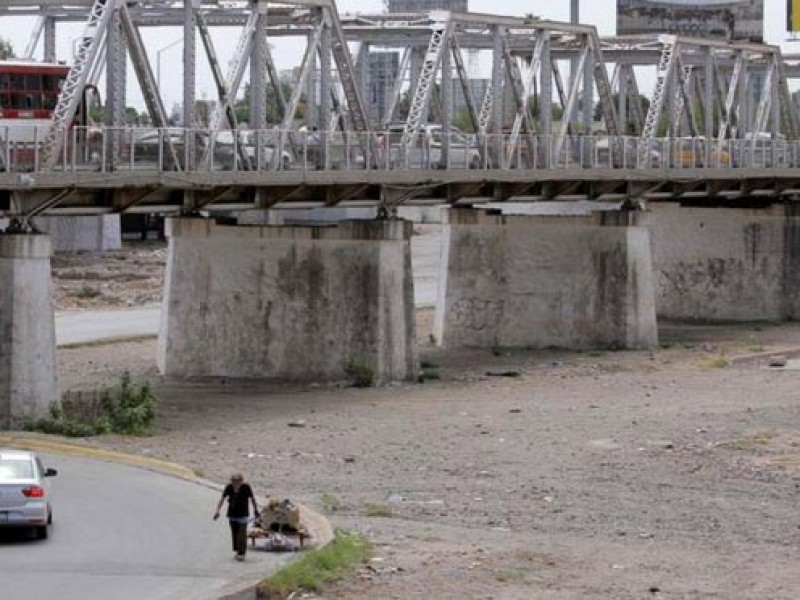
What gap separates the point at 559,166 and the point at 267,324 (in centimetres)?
1361

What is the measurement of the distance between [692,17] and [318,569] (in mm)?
82741

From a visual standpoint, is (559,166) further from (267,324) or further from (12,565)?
(12,565)

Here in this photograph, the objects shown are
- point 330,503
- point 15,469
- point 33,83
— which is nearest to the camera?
point 15,469

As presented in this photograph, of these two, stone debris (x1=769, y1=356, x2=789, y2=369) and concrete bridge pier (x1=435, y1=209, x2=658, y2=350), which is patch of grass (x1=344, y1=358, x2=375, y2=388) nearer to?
concrete bridge pier (x1=435, y1=209, x2=658, y2=350)

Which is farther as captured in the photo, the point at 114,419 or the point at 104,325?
the point at 104,325

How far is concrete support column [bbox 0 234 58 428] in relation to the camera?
39.3m

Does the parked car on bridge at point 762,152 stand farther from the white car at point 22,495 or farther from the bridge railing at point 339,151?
the white car at point 22,495

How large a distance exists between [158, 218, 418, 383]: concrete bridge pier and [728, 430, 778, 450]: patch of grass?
11.7 m

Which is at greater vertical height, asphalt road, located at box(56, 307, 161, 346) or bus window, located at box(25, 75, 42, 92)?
bus window, located at box(25, 75, 42, 92)

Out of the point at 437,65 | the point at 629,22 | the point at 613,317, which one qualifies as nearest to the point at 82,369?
the point at 437,65

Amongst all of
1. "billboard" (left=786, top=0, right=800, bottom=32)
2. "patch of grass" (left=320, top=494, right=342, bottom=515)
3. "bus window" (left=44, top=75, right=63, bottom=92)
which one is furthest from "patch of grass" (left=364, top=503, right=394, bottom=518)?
"billboard" (left=786, top=0, right=800, bottom=32)

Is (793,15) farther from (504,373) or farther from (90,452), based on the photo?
(90,452)

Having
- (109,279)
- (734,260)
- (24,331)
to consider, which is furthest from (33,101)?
(109,279)

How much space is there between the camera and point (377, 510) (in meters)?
31.3
